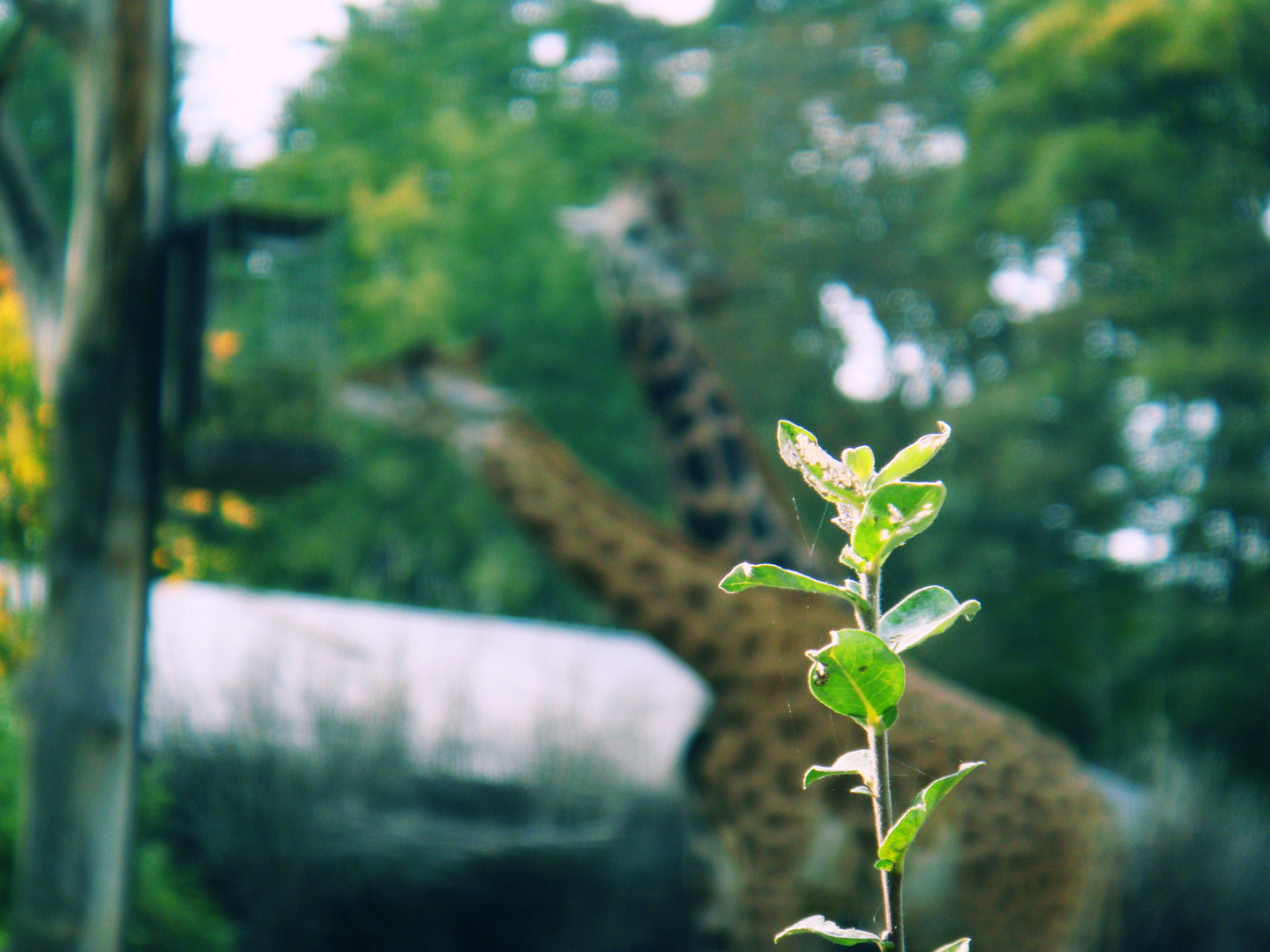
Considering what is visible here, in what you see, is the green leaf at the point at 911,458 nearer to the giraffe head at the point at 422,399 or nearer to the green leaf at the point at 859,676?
the green leaf at the point at 859,676

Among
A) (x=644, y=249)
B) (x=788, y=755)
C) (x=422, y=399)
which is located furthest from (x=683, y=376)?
(x=788, y=755)

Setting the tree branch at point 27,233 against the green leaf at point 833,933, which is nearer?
the green leaf at point 833,933

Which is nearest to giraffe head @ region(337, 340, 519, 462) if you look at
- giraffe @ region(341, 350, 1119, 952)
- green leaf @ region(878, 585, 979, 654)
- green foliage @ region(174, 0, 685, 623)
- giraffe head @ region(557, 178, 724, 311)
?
giraffe @ region(341, 350, 1119, 952)

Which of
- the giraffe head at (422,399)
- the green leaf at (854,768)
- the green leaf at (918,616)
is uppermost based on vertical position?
the giraffe head at (422,399)

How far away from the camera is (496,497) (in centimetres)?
399

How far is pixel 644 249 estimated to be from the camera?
17.2 feet

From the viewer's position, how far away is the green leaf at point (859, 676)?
0.59 meters

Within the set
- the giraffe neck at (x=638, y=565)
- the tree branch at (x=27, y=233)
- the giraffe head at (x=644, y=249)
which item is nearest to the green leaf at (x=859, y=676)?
the giraffe neck at (x=638, y=565)

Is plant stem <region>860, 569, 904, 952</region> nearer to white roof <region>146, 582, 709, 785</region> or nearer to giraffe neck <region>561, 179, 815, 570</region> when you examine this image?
giraffe neck <region>561, 179, 815, 570</region>

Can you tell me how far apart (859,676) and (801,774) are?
280 cm

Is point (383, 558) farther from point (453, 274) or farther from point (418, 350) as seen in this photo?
point (418, 350)

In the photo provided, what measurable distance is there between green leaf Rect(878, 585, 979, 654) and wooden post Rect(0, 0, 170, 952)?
340cm

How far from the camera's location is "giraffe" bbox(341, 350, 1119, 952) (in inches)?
126

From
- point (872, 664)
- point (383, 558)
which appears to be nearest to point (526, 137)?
point (383, 558)
